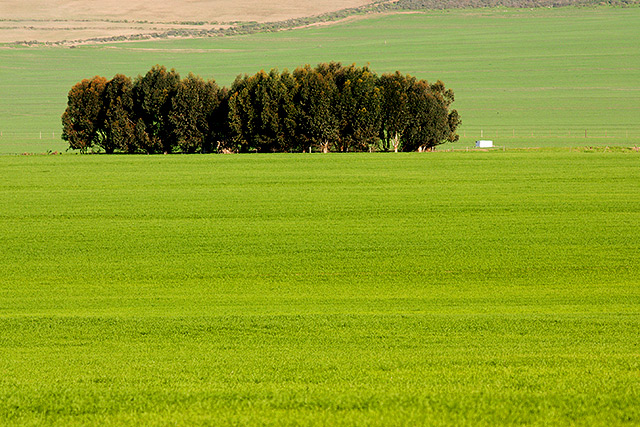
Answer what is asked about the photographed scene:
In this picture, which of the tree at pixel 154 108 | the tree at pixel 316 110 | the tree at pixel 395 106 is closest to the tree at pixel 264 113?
the tree at pixel 316 110

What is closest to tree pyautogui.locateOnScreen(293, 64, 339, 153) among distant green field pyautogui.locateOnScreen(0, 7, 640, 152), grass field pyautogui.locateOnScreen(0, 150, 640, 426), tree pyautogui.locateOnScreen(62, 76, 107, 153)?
grass field pyautogui.locateOnScreen(0, 150, 640, 426)

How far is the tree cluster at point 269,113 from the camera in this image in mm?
44969

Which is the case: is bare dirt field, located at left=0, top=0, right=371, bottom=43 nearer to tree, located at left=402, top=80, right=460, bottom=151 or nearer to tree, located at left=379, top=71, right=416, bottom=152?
tree, located at left=379, top=71, right=416, bottom=152

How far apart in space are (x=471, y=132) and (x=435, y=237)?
54258 millimetres

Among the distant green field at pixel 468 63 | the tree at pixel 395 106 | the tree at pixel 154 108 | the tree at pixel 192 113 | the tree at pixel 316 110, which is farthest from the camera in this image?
the distant green field at pixel 468 63

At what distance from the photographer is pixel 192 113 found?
45.8 m

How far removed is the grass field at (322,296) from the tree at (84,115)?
427 inches

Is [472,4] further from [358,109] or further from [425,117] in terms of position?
[358,109]

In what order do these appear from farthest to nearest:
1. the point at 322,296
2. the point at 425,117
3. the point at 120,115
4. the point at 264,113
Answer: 1. the point at 120,115
2. the point at 425,117
3. the point at 264,113
4. the point at 322,296

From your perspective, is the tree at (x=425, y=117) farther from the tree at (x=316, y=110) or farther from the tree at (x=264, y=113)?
the tree at (x=264, y=113)

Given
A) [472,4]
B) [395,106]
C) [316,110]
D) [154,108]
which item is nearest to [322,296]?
[316,110]

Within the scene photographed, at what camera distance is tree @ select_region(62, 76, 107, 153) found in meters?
47.5

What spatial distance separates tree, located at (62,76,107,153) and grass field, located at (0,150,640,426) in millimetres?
10850

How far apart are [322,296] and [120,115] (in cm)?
3394
